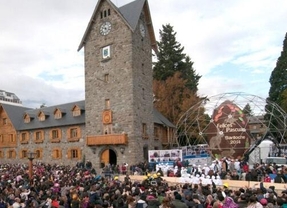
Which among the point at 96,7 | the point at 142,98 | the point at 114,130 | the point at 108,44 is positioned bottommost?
the point at 114,130

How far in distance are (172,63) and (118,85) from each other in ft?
80.5

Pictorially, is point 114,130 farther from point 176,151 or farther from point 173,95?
point 173,95

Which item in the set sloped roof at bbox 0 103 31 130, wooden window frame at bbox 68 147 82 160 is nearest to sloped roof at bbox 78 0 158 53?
wooden window frame at bbox 68 147 82 160

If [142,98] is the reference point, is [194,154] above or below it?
below

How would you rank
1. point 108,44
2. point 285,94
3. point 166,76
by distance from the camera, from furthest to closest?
point 166,76, point 285,94, point 108,44

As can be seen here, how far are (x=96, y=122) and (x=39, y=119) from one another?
13790mm

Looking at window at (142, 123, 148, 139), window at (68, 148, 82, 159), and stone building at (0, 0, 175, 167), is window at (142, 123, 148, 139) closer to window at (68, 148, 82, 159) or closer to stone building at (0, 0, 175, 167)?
stone building at (0, 0, 175, 167)

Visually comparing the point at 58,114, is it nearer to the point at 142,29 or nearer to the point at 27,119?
the point at 27,119

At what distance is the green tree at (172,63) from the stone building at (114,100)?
15.6 metres

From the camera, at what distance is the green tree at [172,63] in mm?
57219

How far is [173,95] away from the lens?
50.8 metres

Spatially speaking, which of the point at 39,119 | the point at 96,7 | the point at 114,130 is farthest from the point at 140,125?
the point at 39,119

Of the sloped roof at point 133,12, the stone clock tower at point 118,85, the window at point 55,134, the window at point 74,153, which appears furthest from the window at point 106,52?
the window at point 55,134

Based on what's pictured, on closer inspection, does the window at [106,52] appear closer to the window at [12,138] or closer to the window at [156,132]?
the window at [156,132]
